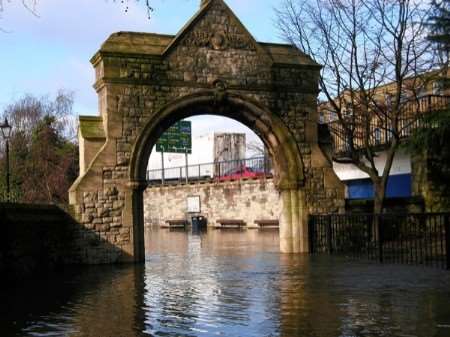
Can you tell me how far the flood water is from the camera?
8.48 meters

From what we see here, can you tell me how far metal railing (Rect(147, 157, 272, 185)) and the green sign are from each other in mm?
1552

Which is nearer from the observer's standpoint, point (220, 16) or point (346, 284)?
point (346, 284)

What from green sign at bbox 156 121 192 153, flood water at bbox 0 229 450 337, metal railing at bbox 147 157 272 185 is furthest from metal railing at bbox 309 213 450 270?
green sign at bbox 156 121 192 153

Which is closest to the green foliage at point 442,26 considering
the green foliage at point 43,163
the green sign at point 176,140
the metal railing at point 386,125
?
the metal railing at point 386,125

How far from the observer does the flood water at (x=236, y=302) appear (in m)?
8.48

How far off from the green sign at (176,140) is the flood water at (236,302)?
37.5 m

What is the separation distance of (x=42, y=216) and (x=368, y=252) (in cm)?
839

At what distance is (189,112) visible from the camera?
18906 millimetres

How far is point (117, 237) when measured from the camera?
58.5ft

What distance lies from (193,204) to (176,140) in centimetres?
994

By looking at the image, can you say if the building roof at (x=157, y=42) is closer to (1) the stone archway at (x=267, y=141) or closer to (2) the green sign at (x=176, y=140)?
(1) the stone archway at (x=267, y=141)

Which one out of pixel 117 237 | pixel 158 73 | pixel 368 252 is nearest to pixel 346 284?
pixel 368 252

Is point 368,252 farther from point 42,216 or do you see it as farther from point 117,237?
point 42,216

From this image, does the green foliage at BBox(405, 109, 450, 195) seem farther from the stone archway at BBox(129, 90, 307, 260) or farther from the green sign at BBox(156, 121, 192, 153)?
the green sign at BBox(156, 121, 192, 153)
